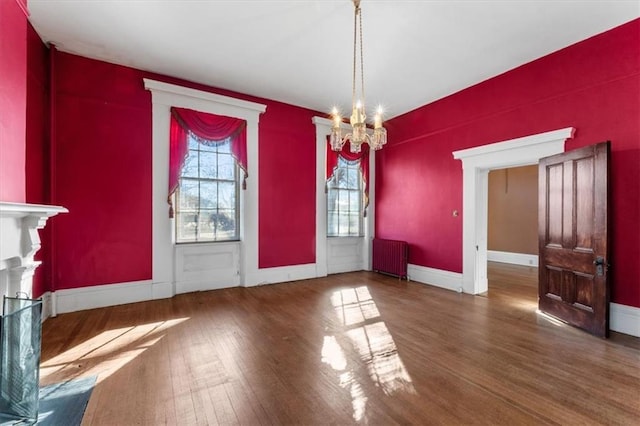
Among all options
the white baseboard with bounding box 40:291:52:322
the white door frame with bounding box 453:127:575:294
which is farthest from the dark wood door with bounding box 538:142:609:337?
the white baseboard with bounding box 40:291:52:322

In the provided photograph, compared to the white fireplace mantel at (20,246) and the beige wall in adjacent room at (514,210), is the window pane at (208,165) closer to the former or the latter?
the white fireplace mantel at (20,246)

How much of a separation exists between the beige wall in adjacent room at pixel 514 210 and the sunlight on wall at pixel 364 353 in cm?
576

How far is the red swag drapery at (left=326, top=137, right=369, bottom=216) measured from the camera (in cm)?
616

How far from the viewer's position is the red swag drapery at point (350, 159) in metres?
6.16

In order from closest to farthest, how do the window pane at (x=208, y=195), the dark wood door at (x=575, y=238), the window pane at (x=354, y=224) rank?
1. the dark wood door at (x=575, y=238)
2. the window pane at (x=208, y=195)
3. the window pane at (x=354, y=224)

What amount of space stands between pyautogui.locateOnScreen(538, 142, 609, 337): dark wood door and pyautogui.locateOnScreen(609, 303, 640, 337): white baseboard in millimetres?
317

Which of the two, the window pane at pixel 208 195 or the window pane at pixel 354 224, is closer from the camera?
the window pane at pixel 208 195

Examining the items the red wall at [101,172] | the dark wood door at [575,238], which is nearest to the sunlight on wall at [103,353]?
the red wall at [101,172]

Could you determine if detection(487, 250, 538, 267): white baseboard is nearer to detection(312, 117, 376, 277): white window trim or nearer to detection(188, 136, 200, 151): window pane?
detection(312, 117, 376, 277): white window trim

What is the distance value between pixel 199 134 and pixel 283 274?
2928 mm

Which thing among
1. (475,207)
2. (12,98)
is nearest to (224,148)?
(12,98)

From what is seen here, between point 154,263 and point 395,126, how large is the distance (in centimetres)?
534

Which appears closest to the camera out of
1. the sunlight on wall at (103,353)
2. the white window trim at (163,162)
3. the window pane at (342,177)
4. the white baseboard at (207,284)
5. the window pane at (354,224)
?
the sunlight on wall at (103,353)

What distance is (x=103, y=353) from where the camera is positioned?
2.83 m
